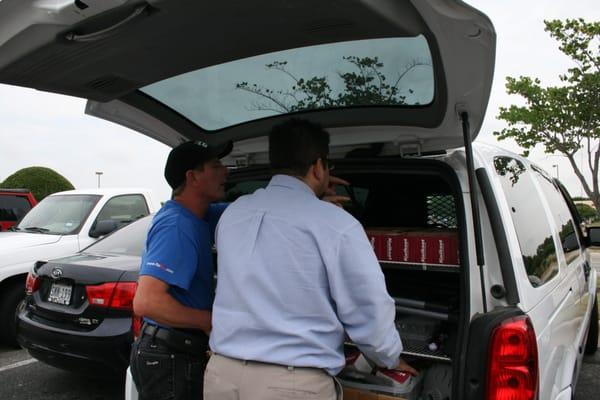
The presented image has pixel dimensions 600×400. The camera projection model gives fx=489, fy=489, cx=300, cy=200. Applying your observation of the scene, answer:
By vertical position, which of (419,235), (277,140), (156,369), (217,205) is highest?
(277,140)

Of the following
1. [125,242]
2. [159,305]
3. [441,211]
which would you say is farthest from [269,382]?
[125,242]

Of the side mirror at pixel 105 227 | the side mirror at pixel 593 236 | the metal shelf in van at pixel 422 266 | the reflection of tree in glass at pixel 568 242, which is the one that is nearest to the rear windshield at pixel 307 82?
the metal shelf in van at pixel 422 266

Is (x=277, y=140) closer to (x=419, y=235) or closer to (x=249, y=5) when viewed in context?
(x=249, y=5)

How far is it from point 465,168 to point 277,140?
86 cm

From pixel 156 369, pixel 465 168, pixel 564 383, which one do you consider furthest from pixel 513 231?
pixel 156 369

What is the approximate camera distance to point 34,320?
13.3ft

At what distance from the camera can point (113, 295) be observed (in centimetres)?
366

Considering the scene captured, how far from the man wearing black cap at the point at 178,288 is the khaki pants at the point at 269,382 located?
1.19 ft

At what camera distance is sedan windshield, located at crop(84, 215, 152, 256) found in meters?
4.43

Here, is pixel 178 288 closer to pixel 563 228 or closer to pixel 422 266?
pixel 422 266

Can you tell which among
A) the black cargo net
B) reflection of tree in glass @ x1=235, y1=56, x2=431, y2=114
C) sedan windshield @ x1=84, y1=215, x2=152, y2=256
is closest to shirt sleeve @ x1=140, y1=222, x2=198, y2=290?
reflection of tree in glass @ x1=235, y1=56, x2=431, y2=114

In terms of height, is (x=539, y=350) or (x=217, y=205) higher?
(x=217, y=205)

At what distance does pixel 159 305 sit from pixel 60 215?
17.9 feet

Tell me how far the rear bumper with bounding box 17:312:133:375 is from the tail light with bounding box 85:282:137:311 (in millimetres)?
114
